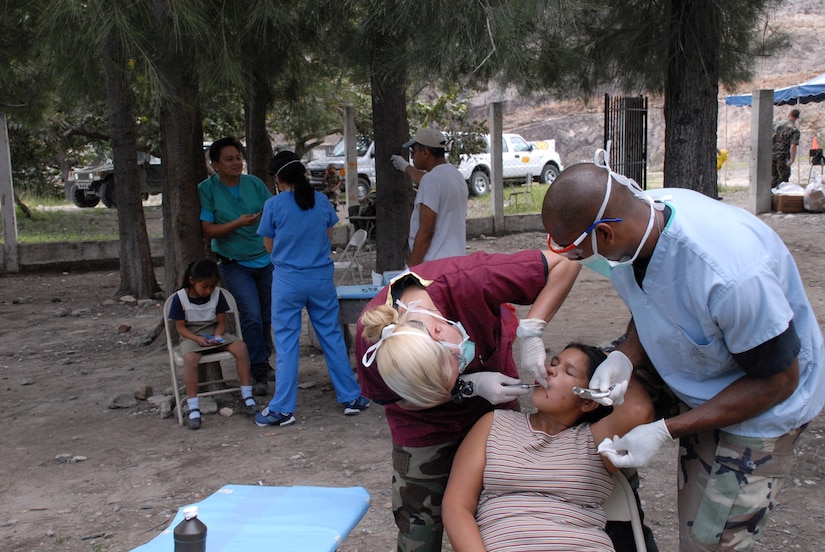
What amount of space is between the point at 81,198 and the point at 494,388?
17.2m

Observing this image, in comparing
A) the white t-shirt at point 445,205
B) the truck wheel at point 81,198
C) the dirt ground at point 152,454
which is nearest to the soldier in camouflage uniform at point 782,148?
the dirt ground at point 152,454

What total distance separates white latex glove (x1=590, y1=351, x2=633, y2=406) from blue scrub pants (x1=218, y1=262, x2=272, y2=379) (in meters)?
3.33

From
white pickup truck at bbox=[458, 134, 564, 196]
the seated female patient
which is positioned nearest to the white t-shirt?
the seated female patient

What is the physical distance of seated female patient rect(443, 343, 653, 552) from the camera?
218 centimetres

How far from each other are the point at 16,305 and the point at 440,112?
9161 millimetres

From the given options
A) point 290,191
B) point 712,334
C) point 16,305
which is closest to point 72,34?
point 290,191

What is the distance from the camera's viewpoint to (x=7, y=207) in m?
10.1

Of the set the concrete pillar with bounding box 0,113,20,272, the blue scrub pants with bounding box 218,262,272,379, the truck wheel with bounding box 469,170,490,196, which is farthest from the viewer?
the truck wheel with bounding box 469,170,490,196

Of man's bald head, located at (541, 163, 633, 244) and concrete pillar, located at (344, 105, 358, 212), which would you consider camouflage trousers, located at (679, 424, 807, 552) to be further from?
concrete pillar, located at (344, 105, 358, 212)

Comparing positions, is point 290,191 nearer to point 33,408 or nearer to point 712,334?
point 33,408

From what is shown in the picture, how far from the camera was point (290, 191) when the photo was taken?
4.74m

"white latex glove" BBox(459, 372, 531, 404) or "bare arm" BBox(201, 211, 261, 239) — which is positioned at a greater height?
"bare arm" BBox(201, 211, 261, 239)

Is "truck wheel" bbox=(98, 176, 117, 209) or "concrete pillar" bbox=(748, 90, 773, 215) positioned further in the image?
"truck wheel" bbox=(98, 176, 117, 209)

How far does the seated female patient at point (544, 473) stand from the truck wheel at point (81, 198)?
17.0m
